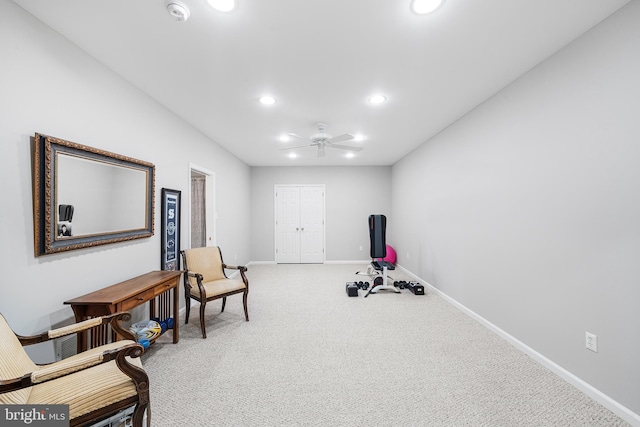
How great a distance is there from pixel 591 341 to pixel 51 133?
13.6 ft

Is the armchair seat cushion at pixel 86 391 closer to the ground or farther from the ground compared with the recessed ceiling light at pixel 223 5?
closer to the ground

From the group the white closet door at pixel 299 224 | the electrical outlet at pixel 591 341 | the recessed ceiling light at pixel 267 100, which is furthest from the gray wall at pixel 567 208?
the white closet door at pixel 299 224

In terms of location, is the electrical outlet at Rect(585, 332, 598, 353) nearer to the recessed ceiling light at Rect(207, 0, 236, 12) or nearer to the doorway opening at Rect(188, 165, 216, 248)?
the recessed ceiling light at Rect(207, 0, 236, 12)

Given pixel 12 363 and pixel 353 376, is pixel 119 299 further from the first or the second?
pixel 353 376

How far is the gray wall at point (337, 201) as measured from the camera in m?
6.60

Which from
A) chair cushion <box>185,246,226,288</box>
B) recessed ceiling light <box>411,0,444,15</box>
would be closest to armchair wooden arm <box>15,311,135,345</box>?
chair cushion <box>185,246,226,288</box>

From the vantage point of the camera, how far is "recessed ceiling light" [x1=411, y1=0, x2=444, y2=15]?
58.3 inches

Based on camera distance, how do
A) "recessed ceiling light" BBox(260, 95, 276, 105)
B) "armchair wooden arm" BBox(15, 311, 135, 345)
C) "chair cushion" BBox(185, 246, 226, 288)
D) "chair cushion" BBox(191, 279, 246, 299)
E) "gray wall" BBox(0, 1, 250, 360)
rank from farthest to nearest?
"chair cushion" BBox(185, 246, 226, 288)
"chair cushion" BBox(191, 279, 246, 299)
"recessed ceiling light" BBox(260, 95, 276, 105)
"gray wall" BBox(0, 1, 250, 360)
"armchair wooden arm" BBox(15, 311, 135, 345)

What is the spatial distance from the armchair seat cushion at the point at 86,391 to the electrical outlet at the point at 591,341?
117 inches

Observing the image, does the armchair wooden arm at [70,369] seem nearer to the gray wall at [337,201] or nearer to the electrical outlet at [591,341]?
the electrical outlet at [591,341]

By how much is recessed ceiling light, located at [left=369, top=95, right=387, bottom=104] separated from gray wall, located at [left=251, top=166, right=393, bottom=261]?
373cm

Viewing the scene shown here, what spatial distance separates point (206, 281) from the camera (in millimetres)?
3213

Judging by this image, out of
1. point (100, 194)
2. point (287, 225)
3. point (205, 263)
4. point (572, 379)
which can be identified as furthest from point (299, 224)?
point (572, 379)

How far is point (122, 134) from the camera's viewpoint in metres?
2.37
